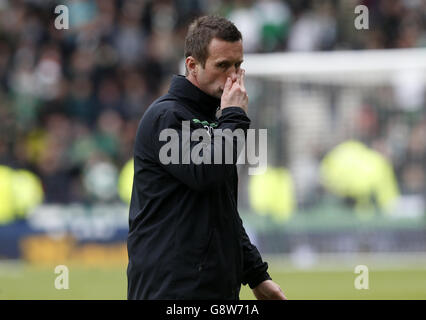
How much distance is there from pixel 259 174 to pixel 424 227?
107 inches

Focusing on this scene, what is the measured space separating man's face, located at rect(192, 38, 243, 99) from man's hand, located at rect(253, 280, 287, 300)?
3.18ft

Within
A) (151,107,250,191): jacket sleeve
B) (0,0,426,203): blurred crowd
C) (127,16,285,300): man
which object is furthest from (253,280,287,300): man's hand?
(0,0,426,203): blurred crowd

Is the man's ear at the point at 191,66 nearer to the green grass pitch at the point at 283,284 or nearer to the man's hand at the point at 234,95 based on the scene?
the man's hand at the point at 234,95

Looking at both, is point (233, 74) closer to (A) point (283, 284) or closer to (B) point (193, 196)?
(B) point (193, 196)

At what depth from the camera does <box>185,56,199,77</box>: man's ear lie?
4.39 meters

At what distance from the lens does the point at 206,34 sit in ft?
14.2

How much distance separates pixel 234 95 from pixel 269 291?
1034mm

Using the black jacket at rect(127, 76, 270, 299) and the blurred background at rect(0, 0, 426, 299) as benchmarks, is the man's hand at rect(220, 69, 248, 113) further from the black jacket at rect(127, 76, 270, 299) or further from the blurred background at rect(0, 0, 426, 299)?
the blurred background at rect(0, 0, 426, 299)

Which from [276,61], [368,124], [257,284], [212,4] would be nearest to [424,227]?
[368,124]

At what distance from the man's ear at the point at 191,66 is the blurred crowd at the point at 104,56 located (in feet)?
36.1

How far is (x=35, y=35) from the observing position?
18984mm

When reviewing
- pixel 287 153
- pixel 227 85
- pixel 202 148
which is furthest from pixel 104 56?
pixel 202 148

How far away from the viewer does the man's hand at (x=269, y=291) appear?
4617mm

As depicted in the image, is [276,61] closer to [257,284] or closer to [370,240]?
[370,240]
